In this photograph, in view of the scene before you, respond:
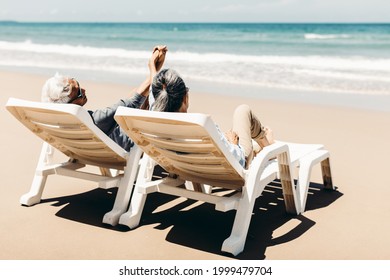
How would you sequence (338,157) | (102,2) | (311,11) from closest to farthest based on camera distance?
(338,157) → (311,11) → (102,2)

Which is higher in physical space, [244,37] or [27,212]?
[244,37]

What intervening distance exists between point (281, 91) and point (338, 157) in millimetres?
5608

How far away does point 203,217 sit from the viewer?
4172 millimetres

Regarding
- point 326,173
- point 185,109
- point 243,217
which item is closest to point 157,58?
point 185,109

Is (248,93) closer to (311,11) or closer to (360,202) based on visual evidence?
(360,202)

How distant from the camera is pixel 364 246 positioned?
143 inches

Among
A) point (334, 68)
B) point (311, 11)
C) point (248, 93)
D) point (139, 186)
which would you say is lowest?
point (139, 186)

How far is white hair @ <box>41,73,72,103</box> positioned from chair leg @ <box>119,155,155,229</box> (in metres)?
0.75

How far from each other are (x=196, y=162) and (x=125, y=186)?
0.72 metres

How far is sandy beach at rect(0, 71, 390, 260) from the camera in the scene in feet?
11.5

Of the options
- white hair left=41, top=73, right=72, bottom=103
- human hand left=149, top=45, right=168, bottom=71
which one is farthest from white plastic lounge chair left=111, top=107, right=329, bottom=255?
human hand left=149, top=45, right=168, bottom=71

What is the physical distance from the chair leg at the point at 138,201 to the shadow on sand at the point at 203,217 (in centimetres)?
7

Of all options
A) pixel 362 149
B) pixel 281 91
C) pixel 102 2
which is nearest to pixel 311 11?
pixel 102 2

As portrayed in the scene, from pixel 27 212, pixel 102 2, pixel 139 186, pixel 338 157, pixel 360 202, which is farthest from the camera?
pixel 102 2
